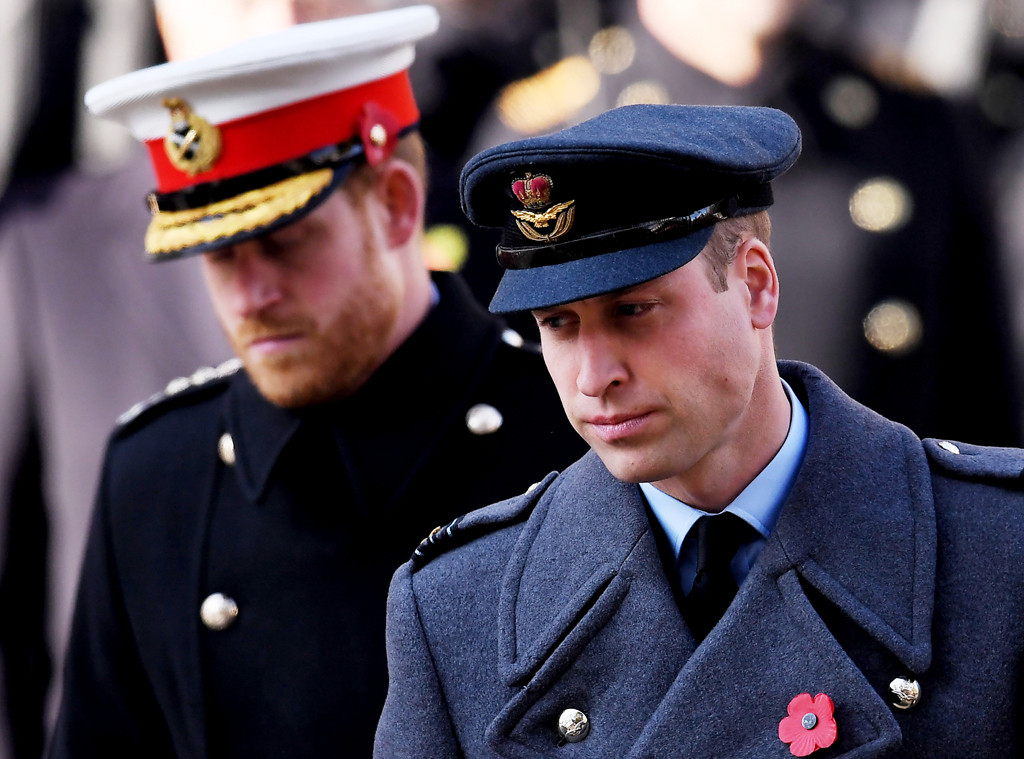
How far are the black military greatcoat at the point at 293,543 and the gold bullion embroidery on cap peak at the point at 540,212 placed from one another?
3.09 ft

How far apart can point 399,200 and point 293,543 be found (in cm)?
82

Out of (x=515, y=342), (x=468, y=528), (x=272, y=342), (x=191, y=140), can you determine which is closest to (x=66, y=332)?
(x=191, y=140)

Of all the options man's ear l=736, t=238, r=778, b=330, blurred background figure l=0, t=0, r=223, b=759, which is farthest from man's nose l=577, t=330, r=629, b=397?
blurred background figure l=0, t=0, r=223, b=759

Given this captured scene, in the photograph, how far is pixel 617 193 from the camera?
2.16m

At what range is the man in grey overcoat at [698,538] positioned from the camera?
2.10 metres

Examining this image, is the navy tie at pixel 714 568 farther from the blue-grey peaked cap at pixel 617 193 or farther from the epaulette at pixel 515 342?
the epaulette at pixel 515 342

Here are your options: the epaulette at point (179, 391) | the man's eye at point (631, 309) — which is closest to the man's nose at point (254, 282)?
the epaulette at point (179, 391)

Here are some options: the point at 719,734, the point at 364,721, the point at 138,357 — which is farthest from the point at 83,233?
the point at 719,734

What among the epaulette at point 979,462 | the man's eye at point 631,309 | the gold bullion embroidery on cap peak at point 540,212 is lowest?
the epaulette at point 979,462

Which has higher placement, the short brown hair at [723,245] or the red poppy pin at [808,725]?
the short brown hair at [723,245]

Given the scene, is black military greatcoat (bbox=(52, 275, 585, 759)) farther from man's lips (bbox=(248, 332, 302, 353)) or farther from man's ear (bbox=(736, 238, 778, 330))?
man's ear (bbox=(736, 238, 778, 330))

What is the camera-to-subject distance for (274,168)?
10.00 feet

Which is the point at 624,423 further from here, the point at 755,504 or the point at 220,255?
the point at 220,255

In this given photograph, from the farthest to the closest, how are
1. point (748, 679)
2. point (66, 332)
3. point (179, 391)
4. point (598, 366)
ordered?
1. point (66, 332)
2. point (179, 391)
3. point (748, 679)
4. point (598, 366)
